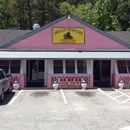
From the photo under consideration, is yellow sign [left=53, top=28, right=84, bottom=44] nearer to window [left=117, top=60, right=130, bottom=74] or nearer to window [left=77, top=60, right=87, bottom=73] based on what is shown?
window [left=77, top=60, right=87, bottom=73]

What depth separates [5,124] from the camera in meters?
12.2

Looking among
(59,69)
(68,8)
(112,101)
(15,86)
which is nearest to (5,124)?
(112,101)

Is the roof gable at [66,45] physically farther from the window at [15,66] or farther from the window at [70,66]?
the window at [70,66]

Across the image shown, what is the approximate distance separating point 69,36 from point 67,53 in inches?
72.8

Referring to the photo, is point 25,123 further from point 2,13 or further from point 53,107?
point 2,13

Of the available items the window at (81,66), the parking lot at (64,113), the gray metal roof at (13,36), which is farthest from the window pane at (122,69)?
the parking lot at (64,113)

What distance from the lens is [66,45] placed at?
28.3m

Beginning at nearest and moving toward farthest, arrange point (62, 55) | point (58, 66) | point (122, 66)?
point (62, 55) < point (58, 66) < point (122, 66)

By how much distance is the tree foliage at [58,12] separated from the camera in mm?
50125

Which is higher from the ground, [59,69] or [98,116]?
[59,69]

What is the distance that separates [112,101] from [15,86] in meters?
8.56

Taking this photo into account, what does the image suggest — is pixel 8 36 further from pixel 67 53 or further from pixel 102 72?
pixel 102 72

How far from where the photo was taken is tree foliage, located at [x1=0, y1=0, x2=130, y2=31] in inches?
1973

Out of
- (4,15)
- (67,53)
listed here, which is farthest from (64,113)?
(4,15)
